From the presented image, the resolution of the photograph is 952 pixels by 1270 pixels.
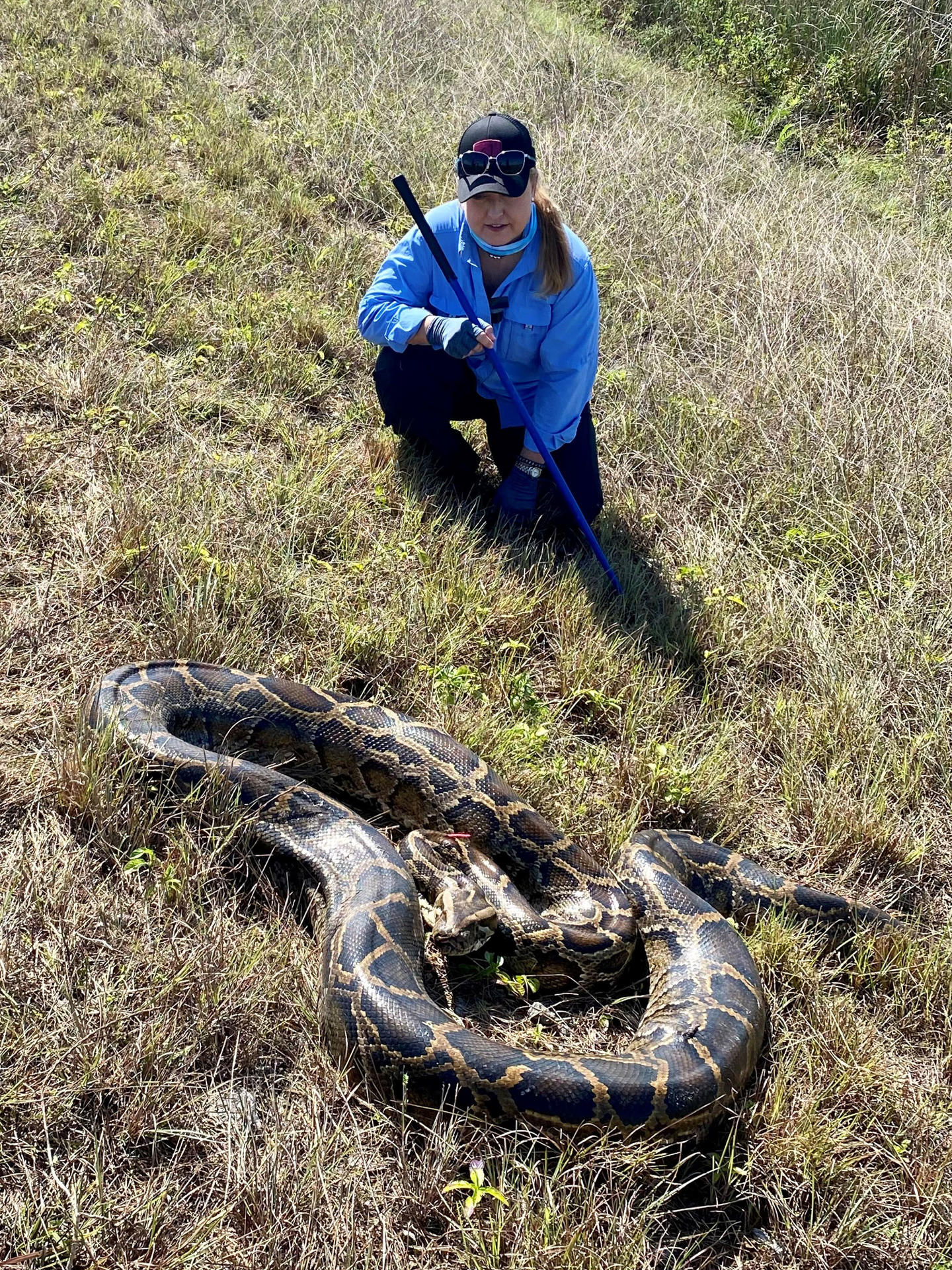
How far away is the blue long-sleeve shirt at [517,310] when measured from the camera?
5633 mm

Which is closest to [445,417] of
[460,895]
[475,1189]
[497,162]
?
[497,162]

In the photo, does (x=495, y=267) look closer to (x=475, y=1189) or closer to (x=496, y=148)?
(x=496, y=148)

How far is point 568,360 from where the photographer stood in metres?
5.73

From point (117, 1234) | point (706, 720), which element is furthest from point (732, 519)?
point (117, 1234)

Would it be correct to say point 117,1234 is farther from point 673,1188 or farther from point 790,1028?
point 790,1028

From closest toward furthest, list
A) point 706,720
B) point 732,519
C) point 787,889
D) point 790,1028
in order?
point 790,1028 < point 787,889 < point 706,720 < point 732,519

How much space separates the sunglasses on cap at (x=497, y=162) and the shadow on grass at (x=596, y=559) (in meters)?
1.64

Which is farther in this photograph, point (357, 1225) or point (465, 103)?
point (465, 103)

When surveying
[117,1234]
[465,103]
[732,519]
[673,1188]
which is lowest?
[117,1234]

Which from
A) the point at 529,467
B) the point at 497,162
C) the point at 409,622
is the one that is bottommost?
the point at 409,622

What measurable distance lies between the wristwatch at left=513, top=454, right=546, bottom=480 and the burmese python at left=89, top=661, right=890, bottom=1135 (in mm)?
1991

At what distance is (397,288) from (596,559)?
193cm

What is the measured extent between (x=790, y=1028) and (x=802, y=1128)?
1.43 feet

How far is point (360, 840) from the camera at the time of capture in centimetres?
408
